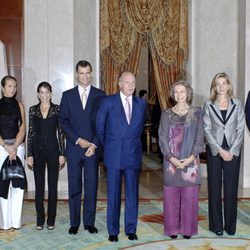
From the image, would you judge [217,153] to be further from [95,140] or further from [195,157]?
[95,140]

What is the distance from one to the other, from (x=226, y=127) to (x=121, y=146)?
112cm

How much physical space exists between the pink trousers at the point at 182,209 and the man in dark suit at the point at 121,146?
0.35 m

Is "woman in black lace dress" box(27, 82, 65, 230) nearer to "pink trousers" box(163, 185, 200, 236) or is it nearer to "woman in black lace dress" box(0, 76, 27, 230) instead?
"woman in black lace dress" box(0, 76, 27, 230)

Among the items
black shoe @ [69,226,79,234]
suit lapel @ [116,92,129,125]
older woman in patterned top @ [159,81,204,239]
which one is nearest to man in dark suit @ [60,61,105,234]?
black shoe @ [69,226,79,234]

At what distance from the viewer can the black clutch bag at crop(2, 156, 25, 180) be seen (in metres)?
5.65

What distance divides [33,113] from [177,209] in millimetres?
1844

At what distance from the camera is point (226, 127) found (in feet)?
17.8

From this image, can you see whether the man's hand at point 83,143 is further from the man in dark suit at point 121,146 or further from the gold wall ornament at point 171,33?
the gold wall ornament at point 171,33

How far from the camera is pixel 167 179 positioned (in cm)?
533

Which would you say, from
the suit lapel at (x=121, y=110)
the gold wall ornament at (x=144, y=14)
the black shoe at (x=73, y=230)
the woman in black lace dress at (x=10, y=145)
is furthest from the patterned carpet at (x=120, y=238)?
the gold wall ornament at (x=144, y=14)

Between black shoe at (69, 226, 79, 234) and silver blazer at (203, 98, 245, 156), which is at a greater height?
silver blazer at (203, 98, 245, 156)

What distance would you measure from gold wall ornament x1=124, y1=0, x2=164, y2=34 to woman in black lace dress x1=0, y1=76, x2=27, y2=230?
411cm

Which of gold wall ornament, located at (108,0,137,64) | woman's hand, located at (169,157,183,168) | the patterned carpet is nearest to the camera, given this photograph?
the patterned carpet

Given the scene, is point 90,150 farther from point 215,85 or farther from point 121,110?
point 215,85
